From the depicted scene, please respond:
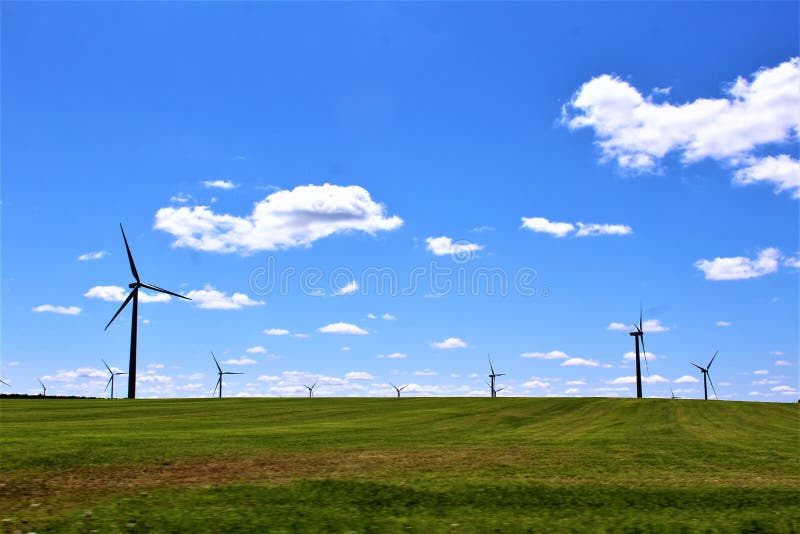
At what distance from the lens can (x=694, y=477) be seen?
22.4m

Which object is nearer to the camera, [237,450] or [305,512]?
[305,512]

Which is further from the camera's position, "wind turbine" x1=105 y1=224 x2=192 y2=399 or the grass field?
"wind turbine" x1=105 y1=224 x2=192 y2=399

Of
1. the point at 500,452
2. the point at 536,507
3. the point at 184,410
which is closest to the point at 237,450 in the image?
the point at 500,452

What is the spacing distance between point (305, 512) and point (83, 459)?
1365cm

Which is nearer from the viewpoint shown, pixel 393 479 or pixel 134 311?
pixel 393 479

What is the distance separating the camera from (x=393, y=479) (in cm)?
2088

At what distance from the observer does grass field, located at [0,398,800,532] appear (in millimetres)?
15625

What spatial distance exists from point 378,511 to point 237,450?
1441 cm

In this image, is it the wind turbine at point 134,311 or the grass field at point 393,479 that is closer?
the grass field at point 393,479

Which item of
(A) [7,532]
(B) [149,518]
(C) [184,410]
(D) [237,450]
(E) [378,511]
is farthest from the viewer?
(C) [184,410]

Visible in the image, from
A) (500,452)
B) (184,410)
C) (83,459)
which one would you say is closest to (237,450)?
(83,459)

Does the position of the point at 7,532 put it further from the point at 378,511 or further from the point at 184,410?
the point at 184,410

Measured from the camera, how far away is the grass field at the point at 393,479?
1562cm

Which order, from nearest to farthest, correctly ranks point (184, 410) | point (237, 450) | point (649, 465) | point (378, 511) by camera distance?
point (378, 511) → point (649, 465) → point (237, 450) → point (184, 410)
